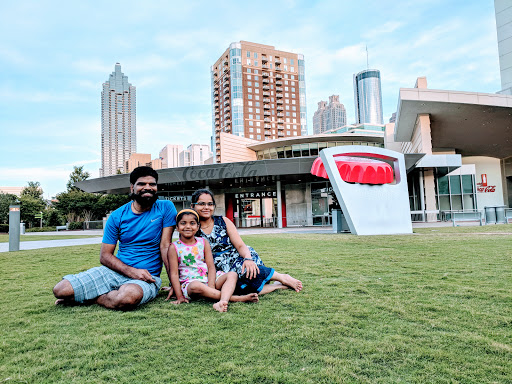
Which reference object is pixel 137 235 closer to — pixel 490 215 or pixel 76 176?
pixel 490 215

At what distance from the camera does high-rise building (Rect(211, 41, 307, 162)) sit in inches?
3413

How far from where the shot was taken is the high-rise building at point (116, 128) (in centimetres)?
18012

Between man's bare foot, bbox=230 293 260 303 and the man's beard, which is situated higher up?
the man's beard

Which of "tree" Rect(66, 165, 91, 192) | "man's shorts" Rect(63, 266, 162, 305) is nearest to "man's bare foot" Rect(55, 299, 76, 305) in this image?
"man's shorts" Rect(63, 266, 162, 305)

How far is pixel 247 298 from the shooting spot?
3.58 metres

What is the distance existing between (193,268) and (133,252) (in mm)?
707

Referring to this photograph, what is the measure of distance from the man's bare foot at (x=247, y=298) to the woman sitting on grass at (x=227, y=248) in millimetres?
164

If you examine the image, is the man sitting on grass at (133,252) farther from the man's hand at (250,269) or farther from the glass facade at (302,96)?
the glass facade at (302,96)

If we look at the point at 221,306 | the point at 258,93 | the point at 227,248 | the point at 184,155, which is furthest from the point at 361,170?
the point at 184,155

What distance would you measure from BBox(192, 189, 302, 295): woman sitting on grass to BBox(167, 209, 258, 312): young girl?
15 centimetres

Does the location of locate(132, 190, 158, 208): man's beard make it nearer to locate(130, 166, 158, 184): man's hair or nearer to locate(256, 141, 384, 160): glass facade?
locate(130, 166, 158, 184): man's hair

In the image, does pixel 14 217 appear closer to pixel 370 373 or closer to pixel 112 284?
pixel 112 284

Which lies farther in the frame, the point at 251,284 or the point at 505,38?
the point at 505,38

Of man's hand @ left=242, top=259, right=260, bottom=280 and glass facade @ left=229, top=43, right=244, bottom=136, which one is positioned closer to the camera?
man's hand @ left=242, top=259, right=260, bottom=280
